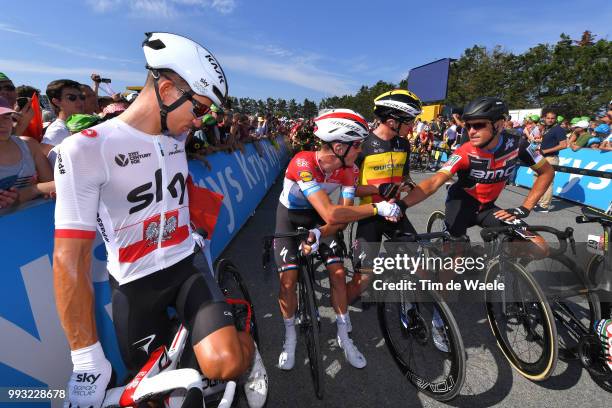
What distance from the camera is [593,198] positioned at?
8.62 metres

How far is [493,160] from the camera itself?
3549 millimetres

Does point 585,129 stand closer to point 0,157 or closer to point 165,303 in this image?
point 165,303

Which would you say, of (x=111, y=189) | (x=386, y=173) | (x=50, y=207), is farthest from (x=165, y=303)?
(x=386, y=173)

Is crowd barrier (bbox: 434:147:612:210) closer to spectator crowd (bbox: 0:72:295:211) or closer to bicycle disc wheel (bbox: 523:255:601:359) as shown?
bicycle disc wheel (bbox: 523:255:601:359)

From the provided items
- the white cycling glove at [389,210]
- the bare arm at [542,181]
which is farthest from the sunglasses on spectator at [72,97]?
the bare arm at [542,181]

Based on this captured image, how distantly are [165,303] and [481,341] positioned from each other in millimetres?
3230

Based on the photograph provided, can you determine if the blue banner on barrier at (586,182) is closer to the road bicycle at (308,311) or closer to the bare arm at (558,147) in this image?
the bare arm at (558,147)

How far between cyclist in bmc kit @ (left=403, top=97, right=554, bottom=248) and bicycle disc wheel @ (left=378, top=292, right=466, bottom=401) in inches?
39.1

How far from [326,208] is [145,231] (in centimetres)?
136

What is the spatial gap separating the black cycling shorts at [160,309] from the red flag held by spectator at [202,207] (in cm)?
39

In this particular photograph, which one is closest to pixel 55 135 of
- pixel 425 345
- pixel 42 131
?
pixel 42 131

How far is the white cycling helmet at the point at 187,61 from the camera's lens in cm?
171

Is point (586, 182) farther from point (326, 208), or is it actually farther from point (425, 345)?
point (326, 208)

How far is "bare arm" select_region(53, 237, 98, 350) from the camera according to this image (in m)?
1.45
